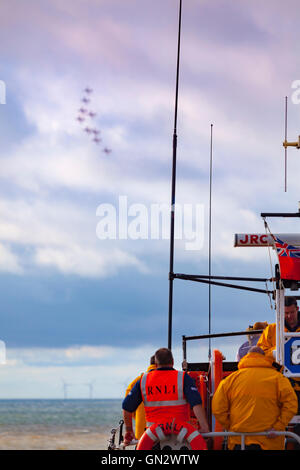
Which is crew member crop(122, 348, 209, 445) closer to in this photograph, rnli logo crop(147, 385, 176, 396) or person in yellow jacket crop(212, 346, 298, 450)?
rnli logo crop(147, 385, 176, 396)

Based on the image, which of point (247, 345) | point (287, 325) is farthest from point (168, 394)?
point (247, 345)

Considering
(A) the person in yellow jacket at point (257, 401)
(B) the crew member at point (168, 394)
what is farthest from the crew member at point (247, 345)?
(B) the crew member at point (168, 394)

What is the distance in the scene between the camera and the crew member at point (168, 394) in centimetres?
897

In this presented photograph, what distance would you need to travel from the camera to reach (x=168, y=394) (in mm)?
9000

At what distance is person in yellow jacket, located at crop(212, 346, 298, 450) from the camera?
28.9 ft

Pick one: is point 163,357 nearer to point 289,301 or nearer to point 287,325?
point 287,325

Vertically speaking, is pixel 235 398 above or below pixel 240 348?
below

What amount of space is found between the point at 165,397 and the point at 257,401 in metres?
1.12

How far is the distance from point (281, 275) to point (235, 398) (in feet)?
6.26

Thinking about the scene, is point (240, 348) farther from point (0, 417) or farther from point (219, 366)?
Answer: point (0, 417)

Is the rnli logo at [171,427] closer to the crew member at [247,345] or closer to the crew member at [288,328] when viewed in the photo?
the crew member at [288,328]

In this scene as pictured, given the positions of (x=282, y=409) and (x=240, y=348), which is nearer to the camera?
(x=282, y=409)

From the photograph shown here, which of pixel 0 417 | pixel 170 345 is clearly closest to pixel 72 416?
pixel 0 417

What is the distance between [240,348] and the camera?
1208cm
